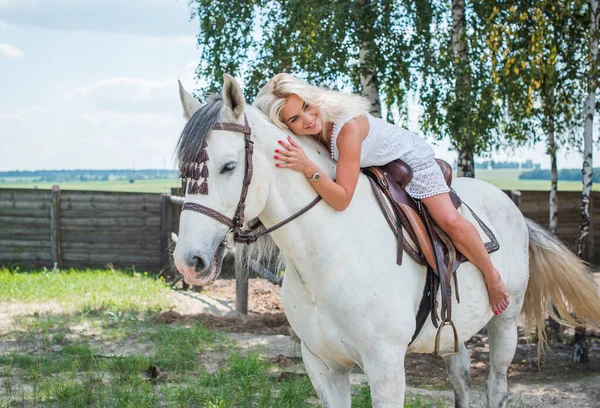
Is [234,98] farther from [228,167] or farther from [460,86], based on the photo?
[460,86]

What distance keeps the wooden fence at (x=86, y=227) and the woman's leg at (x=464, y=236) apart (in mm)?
8451

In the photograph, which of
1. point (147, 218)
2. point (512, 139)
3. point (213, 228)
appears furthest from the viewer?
point (147, 218)

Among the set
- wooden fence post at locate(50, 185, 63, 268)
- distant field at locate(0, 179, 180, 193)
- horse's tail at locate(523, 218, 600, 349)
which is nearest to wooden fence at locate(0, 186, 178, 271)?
wooden fence post at locate(50, 185, 63, 268)

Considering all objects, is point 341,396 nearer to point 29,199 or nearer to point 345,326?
point 345,326

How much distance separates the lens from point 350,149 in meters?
2.51

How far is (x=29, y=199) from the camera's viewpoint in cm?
1144

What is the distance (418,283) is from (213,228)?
1.05 metres

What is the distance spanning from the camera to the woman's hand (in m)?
2.39

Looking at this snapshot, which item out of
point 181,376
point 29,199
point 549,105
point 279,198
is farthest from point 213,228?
point 29,199

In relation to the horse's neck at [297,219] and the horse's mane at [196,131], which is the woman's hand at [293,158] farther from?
the horse's mane at [196,131]

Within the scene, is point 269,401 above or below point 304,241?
below

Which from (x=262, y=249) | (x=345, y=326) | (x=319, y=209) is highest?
(x=319, y=209)

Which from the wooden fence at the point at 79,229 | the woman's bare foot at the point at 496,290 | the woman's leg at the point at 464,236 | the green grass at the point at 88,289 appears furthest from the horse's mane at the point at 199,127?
the wooden fence at the point at 79,229

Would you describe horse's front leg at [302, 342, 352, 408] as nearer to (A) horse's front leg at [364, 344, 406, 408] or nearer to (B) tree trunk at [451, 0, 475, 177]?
(A) horse's front leg at [364, 344, 406, 408]
